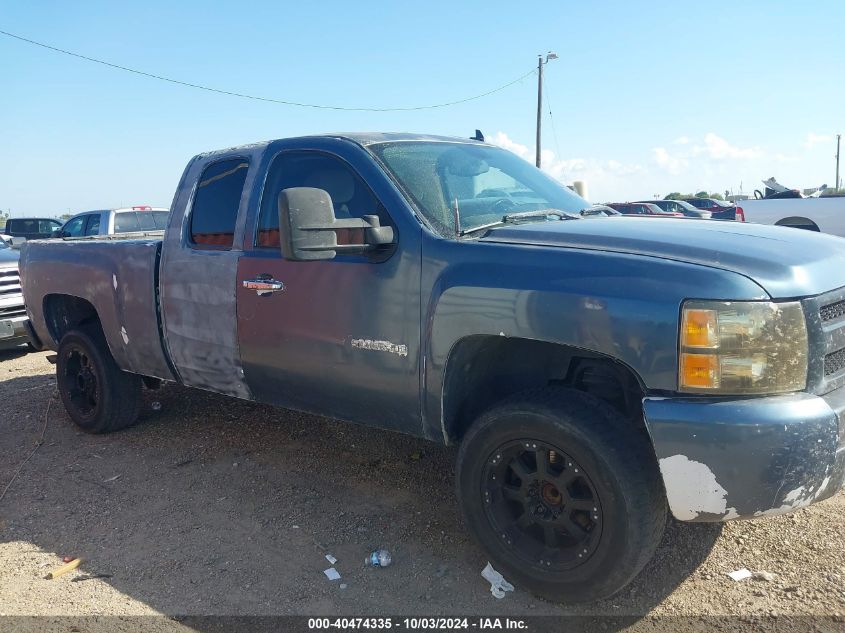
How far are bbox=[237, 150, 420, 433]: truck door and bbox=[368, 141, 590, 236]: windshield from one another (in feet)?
0.60

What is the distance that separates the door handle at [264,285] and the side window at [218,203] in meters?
0.36

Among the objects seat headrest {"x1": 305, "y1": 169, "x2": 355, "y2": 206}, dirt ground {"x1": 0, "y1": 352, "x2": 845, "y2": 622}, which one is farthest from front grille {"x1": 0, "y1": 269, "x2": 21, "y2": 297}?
seat headrest {"x1": 305, "y1": 169, "x2": 355, "y2": 206}

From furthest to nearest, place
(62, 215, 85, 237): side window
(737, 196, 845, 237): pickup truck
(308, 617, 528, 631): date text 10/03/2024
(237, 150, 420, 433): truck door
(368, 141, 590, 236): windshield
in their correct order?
(62, 215, 85, 237): side window < (737, 196, 845, 237): pickup truck < (368, 141, 590, 236): windshield < (237, 150, 420, 433): truck door < (308, 617, 528, 631): date text 10/03/2024

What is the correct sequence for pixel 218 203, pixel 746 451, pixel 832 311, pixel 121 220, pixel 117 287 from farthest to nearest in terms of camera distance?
1. pixel 121 220
2. pixel 117 287
3. pixel 218 203
4. pixel 832 311
5. pixel 746 451

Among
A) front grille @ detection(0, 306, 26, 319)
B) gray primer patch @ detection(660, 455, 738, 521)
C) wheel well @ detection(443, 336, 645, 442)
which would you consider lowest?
front grille @ detection(0, 306, 26, 319)

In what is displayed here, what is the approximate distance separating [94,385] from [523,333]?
3.82 metres

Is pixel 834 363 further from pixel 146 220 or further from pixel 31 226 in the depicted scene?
pixel 31 226

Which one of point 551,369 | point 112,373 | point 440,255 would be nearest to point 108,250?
point 112,373

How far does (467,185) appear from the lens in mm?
3580

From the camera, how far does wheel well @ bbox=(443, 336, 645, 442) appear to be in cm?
297

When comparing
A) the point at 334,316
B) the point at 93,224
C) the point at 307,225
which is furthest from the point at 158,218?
the point at 307,225

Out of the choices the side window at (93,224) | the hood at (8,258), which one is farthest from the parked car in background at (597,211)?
the side window at (93,224)

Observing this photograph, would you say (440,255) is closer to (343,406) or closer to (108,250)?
(343,406)

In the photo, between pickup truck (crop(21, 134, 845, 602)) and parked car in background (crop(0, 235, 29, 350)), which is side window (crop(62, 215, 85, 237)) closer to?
parked car in background (crop(0, 235, 29, 350))
